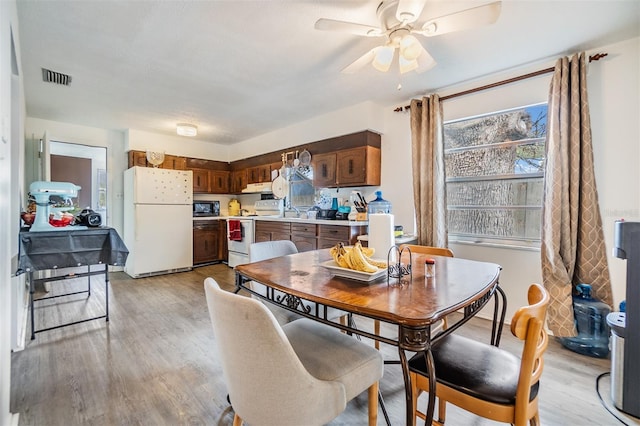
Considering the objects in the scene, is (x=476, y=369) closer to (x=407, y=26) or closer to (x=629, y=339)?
(x=629, y=339)

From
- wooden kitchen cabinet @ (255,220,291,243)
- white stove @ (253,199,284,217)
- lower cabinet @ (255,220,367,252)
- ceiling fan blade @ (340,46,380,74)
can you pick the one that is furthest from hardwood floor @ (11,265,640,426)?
white stove @ (253,199,284,217)

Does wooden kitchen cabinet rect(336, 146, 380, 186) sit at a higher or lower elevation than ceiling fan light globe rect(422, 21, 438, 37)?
lower

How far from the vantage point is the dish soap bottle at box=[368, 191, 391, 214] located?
11.6 feet

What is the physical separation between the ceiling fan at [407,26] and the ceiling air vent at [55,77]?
2833mm

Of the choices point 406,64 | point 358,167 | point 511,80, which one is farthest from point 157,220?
point 511,80

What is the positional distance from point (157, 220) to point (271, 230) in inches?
75.0

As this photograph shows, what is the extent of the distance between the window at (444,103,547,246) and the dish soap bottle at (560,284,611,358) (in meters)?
0.63

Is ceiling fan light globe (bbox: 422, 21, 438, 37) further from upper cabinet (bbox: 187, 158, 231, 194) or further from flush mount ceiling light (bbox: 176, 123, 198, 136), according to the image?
upper cabinet (bbox: 187, 158, 231, 194)

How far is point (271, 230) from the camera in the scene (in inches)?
180

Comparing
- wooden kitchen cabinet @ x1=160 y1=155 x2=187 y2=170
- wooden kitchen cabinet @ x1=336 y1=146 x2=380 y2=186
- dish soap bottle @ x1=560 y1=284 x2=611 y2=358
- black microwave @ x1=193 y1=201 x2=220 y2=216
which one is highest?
wooden kitchen cabinet @ x1=160 y1=155 x2=187 y2=170

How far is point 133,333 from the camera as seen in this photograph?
8.43 ft

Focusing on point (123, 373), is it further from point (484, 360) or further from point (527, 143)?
point (527, 143)

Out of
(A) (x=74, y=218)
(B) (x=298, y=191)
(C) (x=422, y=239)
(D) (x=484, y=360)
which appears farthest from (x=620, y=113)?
(A) (x=74, y=218)

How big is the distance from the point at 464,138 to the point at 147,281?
4.77m
